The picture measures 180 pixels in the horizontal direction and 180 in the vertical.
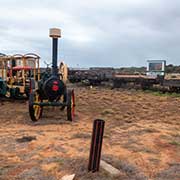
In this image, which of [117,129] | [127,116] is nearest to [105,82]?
[127,116]

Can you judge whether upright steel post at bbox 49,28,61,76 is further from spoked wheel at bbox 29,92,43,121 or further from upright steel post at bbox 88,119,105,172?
upright steel post at bbox 88,119,105,172

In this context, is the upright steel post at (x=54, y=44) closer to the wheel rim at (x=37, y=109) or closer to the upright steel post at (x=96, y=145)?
the wheel rim at (x=37, y=109)

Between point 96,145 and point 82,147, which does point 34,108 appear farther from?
point 96,145

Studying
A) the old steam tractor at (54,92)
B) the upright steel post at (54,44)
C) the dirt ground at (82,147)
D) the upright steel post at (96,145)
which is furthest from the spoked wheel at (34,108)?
the upright steel post at (96,145)

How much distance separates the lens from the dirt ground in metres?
3.98

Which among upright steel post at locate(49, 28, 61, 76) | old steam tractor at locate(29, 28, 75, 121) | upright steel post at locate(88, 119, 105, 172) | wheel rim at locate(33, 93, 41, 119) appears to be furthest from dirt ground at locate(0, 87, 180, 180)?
upright steel post at locate(49, 28, 61, 76)

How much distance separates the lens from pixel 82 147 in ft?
17.0

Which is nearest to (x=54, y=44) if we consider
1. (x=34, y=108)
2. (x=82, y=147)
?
(x=34, y=108)

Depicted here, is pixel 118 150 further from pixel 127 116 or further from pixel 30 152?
pixel 127 116

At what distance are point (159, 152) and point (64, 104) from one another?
319 cm

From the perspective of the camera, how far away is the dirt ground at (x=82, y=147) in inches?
157

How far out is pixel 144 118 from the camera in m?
8.51

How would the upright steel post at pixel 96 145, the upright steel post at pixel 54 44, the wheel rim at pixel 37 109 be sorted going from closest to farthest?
the upright steel post at pixel 96 145 < the upright steel post at pixel 54 44 < the wheel rim at pixel 37 109

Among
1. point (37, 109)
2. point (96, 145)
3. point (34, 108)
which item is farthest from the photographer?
point (37, 109)
